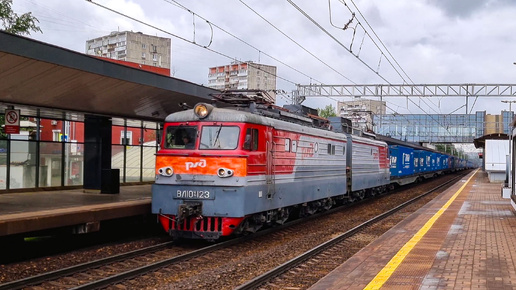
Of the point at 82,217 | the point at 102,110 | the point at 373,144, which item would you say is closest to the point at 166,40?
the point at 373,144

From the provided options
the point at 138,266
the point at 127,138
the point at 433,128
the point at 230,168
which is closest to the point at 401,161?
the point at 127,138

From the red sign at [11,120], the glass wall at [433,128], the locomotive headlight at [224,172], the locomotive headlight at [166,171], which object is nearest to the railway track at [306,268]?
the locomotive headlight at [224,172]

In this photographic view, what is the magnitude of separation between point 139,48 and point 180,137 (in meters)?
71.3

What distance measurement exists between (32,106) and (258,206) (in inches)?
273

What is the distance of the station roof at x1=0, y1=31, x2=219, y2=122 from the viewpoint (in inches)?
401

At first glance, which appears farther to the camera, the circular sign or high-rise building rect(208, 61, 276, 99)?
high-rise building rect(208, 61, 276, 99)

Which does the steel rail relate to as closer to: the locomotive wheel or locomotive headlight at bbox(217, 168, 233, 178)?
locomotive headlight at bbox(217, 168, 233, 178)

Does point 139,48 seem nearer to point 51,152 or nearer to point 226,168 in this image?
point 51,152

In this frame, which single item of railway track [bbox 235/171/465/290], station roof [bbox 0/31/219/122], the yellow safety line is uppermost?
station roof [bbox 0/31/219/122]

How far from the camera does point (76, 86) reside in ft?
40.5

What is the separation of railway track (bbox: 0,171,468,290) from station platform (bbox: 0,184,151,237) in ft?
4.96

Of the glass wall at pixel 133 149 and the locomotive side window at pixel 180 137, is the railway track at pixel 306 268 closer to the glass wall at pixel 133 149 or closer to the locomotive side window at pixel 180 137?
the locomotive side window at pixel 180 137

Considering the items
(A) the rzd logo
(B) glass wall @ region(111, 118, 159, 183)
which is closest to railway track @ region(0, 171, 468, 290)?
(A) the rzd logo

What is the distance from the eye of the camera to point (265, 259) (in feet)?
33.7
